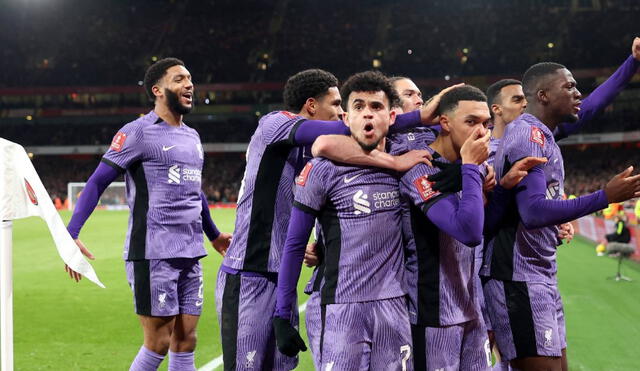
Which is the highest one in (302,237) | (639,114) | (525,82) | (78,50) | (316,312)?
(78,50)

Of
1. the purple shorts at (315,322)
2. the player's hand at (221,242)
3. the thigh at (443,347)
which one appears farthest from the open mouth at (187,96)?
the thigh at (443,347)

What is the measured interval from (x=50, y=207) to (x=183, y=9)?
5647 centimetres

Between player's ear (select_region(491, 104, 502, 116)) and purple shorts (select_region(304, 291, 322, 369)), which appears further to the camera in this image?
player's ear (select_region(491, 104, 502, 116))

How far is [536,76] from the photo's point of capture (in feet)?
14.3

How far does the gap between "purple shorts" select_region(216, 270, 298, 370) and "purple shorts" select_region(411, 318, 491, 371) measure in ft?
2.81

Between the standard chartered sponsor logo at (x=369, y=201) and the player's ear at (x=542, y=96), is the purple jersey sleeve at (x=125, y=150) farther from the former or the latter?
the player's ear at (x=542, y=96)

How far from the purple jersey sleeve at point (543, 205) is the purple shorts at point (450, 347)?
2.12ft

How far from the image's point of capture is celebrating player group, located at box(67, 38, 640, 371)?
3.29 metres

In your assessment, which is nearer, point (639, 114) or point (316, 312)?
point (316, 312)

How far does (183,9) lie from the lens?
57312 mm

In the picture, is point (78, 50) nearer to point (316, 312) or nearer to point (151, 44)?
point (151, 44)

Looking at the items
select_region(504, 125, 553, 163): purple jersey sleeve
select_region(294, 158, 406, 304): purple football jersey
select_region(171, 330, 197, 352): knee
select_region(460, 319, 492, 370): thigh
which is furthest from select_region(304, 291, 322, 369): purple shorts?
select_region(171, 330, 197, 352): knee

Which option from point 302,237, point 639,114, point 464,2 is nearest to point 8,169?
point 302,237

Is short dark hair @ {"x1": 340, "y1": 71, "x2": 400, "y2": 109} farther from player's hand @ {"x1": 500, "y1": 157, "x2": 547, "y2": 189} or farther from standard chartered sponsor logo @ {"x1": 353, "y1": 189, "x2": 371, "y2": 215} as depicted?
player's hand @ {"x1": 500, "y1": 157, "x2": 547, "y2": 189}
